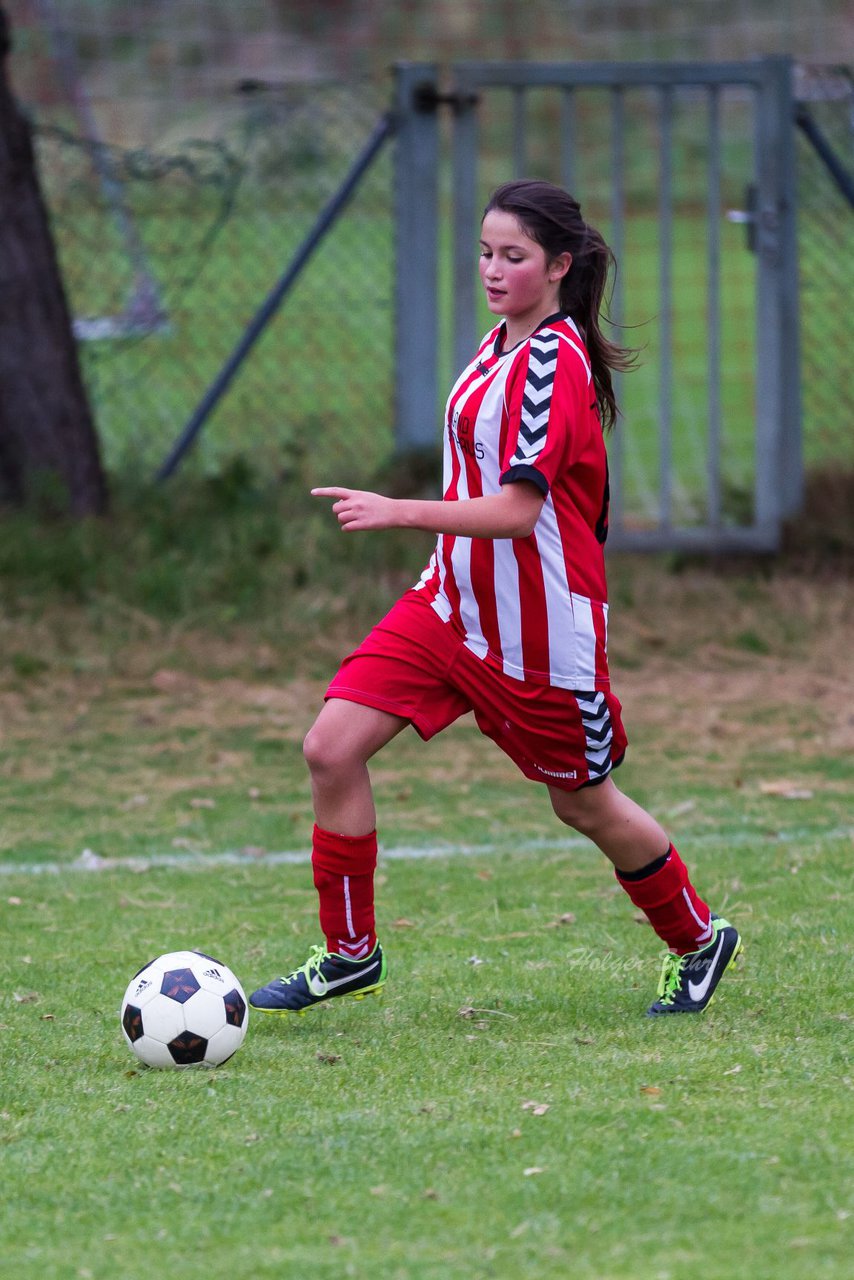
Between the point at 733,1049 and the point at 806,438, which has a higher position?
the point at 806,438

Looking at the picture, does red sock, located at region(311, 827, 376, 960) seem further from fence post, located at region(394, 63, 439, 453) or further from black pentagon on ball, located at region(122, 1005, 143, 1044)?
fence post, located at region(394, 63, 439, 453)

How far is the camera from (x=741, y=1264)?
8.33 ft

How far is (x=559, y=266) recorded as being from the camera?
3684 mm

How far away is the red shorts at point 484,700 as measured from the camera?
12.2ft

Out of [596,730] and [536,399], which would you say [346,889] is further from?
[536,399]

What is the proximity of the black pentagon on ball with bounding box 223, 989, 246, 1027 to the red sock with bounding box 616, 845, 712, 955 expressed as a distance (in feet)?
2.80

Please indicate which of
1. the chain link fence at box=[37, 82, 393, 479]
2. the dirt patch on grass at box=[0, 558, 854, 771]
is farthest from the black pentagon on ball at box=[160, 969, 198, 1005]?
the chain link fence at box=[37, 82, 393, 479]

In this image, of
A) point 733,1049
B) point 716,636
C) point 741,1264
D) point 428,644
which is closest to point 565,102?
point 716,636

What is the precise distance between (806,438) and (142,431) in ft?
11.2

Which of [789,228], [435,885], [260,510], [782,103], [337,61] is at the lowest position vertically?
[435,885]

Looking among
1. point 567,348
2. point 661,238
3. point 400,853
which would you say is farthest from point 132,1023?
point 661,238

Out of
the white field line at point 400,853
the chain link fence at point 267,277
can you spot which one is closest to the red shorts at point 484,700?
the white field line at point 400,853

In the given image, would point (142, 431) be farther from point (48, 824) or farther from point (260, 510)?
point (48, 824)

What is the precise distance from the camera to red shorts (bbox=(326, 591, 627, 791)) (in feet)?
12.2
